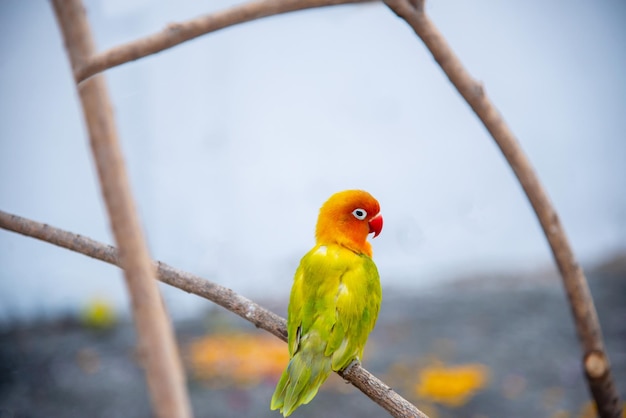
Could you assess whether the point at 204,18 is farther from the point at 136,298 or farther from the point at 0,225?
the point at 0,225

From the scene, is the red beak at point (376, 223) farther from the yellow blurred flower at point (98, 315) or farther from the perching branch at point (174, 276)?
the yellow blurred flower at point (98, 315)

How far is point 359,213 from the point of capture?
765 millimetres

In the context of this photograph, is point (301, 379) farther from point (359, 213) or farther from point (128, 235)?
point (128, 235)

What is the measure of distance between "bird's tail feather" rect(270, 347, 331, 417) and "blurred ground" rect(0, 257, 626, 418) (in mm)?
965

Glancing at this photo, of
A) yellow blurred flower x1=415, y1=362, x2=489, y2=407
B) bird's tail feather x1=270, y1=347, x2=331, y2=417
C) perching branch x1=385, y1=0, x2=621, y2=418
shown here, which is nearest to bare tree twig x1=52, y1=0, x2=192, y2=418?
bird's tail feather x1=270, y1=347, x2=331, y2=417

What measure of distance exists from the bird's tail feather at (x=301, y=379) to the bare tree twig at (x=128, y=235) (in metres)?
0.27

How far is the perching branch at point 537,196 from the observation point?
33.2 inches

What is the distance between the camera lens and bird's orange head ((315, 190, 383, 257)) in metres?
0.76

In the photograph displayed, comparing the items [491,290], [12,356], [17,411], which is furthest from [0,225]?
[491,290]

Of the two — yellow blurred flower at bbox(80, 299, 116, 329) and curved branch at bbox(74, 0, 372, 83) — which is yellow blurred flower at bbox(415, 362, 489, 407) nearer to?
yellow blurred flower at bbox(80, 299, 116, 329)

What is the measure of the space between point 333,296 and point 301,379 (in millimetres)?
114

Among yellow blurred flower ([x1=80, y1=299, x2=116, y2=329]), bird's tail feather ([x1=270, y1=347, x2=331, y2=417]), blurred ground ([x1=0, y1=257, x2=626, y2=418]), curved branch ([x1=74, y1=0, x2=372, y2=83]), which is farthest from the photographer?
yellow blurred flower ([x1=80, y1=299, x2=116, y2=329])

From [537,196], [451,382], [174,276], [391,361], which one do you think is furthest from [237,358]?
[537,196]

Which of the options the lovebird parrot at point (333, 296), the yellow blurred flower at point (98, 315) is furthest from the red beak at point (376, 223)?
the yellow blurred flower at point (98, 315)
